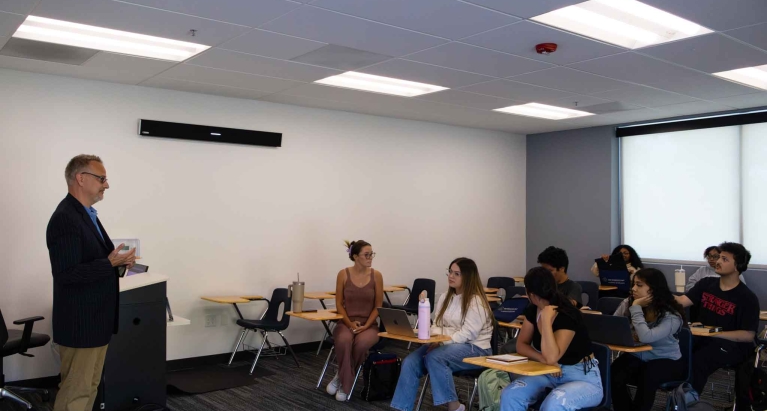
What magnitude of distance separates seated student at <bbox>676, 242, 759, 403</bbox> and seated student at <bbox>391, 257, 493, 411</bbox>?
5.53 feet

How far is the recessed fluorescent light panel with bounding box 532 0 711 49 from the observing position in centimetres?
460

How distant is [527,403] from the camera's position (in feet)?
13.5

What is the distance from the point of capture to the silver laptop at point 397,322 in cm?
505

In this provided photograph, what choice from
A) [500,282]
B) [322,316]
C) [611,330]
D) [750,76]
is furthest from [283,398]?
[750,76]

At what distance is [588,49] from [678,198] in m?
4.42

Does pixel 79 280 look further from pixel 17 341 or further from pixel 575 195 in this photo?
pixel 575 195

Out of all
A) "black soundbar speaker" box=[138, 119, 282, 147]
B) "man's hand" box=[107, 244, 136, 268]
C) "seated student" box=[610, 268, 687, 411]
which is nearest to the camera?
"man's hand" box=[107, 244, 136, 268]

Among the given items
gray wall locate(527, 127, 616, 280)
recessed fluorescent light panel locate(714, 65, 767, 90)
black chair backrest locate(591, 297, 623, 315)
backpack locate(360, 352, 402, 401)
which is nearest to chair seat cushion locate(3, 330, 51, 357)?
backpack locate(360, 352, 402, 401)

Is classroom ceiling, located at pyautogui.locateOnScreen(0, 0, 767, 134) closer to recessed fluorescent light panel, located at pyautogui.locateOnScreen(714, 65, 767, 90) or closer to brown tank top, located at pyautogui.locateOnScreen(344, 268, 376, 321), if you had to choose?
recessed fluorescent light panel, located at pyautogui.locateOnScreen(714, 65, 767, 90)

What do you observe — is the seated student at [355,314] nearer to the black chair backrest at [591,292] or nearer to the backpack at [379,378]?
the backpack at [379,378]

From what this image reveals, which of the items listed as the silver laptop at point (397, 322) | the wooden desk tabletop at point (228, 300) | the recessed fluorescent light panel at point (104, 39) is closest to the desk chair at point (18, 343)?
the wooden desk tabletop at point (228, 300)

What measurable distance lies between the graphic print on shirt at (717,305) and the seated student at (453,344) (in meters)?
1.90

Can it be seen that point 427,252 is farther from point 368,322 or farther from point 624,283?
point 368,322

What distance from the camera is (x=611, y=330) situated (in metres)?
4.64
